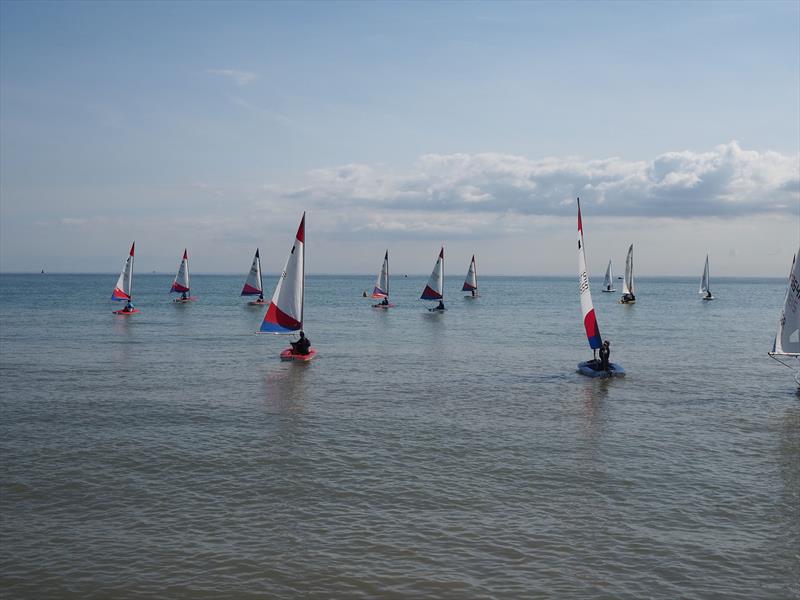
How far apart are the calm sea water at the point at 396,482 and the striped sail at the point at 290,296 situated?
3917mm

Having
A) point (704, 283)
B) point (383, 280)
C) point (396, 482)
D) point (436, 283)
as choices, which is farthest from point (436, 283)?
point (396, 482)

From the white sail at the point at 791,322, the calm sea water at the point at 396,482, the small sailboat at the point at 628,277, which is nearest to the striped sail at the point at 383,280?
the small sailboat at the point at 628,277

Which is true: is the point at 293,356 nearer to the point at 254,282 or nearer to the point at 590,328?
the point at 590,328

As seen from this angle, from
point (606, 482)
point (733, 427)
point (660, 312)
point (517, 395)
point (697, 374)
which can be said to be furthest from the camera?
point (660, 312)

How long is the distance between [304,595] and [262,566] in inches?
59.0

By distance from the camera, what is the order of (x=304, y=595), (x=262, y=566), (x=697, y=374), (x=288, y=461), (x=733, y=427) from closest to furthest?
(x=304, y=595), (x=262, y=566), (x=288, y=461), (x=733, y=427), (x=697, y=374)

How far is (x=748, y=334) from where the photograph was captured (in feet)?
215

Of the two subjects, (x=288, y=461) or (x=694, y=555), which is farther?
(x=288, y=461)

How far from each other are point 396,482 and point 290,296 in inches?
1030

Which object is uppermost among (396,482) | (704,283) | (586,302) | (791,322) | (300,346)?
(704,283)

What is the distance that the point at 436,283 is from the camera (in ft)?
320

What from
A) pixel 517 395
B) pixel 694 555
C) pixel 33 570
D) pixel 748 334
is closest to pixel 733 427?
pixel 517 395

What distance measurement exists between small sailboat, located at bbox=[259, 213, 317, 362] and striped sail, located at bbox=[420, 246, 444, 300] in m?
51.0

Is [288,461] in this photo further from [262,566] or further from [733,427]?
[733,427]
